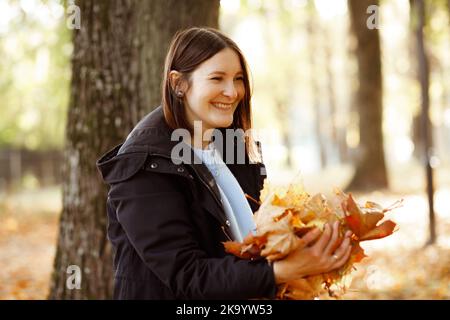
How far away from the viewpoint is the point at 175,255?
1.88 m

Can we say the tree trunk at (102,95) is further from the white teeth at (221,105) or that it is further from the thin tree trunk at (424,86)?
the thin tree trunk at (424,86)

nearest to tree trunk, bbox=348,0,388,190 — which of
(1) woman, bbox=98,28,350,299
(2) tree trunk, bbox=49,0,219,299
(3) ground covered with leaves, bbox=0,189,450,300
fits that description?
(3) ground covered with leaves, bbox=0,189,450,300

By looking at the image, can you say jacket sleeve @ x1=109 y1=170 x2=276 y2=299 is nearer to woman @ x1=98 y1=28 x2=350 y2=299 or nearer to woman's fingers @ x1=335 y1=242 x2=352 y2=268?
woman @ x1=98 y1=28 x2=350 y2=299

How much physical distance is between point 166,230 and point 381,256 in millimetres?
6847

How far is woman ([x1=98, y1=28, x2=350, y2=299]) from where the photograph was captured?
1.89 m

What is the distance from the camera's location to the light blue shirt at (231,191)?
2.28m

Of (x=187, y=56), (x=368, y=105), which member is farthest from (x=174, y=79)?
(x=368, y=105)

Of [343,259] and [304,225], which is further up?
→ [304,225]

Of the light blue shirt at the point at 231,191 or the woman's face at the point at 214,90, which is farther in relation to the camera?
the light blue shirt at the point at 231,191

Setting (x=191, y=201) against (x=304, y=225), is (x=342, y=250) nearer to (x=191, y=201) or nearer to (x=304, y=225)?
(x=304, y=225)

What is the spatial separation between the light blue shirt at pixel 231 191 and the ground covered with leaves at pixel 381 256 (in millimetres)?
939

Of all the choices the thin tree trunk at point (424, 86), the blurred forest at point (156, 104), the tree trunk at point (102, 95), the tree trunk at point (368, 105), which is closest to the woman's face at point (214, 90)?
the blurred forest at point (156, 104)

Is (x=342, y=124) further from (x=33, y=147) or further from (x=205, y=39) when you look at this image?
(x=205, y=39)

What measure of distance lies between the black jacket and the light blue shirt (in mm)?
162
